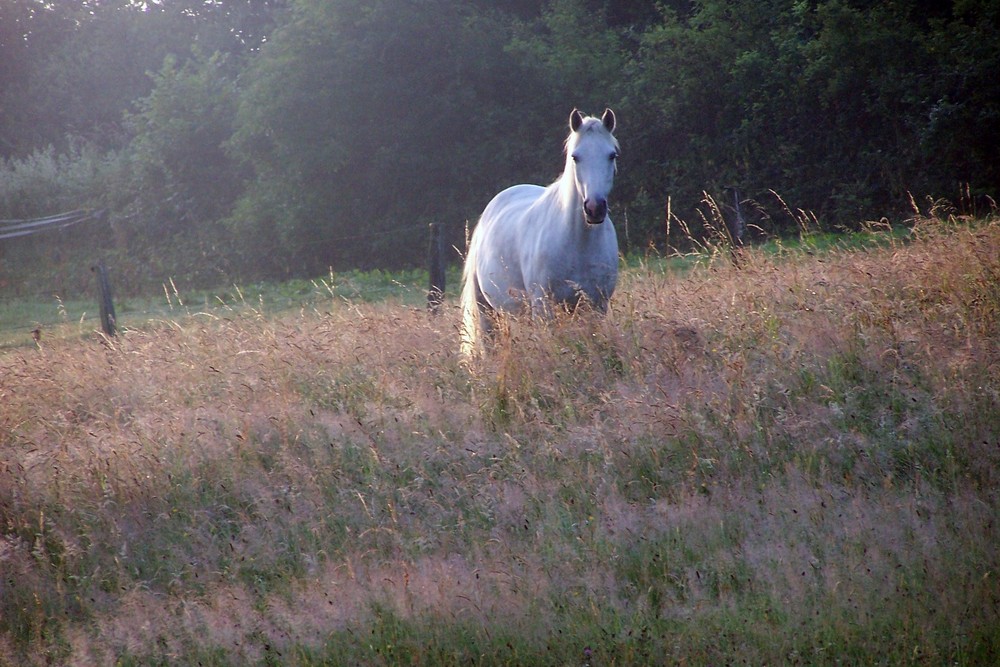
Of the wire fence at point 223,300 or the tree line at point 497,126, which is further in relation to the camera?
the tree line at point 497,126

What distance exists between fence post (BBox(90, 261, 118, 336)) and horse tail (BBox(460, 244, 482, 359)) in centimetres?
436

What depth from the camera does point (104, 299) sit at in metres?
10.0

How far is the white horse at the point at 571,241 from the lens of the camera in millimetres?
6434

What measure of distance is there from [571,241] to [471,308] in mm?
1624

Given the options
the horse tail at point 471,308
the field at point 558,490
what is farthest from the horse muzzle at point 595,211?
the horse tail at point 471,308

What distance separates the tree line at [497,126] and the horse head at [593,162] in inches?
264

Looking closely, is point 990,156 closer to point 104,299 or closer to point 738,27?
point 738,27

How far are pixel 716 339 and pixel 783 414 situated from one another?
118cm

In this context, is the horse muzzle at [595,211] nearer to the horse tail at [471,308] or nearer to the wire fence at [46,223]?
the horse tail at [471,308]

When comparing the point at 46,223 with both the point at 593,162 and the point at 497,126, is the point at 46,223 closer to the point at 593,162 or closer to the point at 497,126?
the point at 497,126

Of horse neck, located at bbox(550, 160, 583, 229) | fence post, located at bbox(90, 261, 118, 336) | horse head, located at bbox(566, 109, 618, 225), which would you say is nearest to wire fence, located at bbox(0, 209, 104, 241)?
fence post, located at bbox(90, 261, 118, 336)

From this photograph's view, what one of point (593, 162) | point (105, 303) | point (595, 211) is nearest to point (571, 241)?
point (595, 211)

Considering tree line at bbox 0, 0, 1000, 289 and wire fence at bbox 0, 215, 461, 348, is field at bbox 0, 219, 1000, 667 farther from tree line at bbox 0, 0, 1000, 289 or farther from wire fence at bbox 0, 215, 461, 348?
tree line at bbox 0, 0, 1000, 289

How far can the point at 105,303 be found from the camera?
10.0 meters
